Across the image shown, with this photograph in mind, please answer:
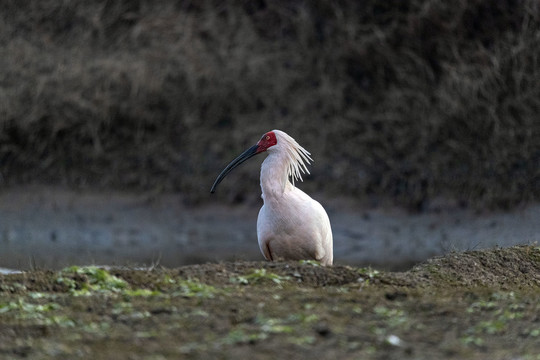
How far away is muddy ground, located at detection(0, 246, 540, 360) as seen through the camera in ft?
16.7

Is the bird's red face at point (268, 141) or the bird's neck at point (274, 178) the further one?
the bird's red face at point (268, 141)

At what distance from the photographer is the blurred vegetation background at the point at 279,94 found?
1405 cm

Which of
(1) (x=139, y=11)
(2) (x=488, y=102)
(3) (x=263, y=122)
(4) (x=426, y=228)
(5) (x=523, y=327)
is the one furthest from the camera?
(1) (x=139, y=11)

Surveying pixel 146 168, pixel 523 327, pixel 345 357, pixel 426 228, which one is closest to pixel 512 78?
pixel 426 228

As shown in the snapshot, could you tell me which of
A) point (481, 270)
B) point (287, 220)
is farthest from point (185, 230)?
point (481, 270)

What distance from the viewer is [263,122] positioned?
1520 centimetres

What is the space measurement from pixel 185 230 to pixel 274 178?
17.7 ft

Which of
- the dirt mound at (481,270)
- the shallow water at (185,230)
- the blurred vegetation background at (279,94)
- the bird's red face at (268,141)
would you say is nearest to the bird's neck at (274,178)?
the bird's red face at (268,141)

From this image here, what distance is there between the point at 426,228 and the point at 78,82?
5.67 meters

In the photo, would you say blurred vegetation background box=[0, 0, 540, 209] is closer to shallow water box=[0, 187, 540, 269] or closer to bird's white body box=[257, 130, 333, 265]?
shallow water box=[0, 187, 540, 269]

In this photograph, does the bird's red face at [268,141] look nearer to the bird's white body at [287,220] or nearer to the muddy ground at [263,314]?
the bird's white body at [287,220]

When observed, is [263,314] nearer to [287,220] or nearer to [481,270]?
[287,220]

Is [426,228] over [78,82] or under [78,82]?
under

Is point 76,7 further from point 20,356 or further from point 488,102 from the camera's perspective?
point 20,356
